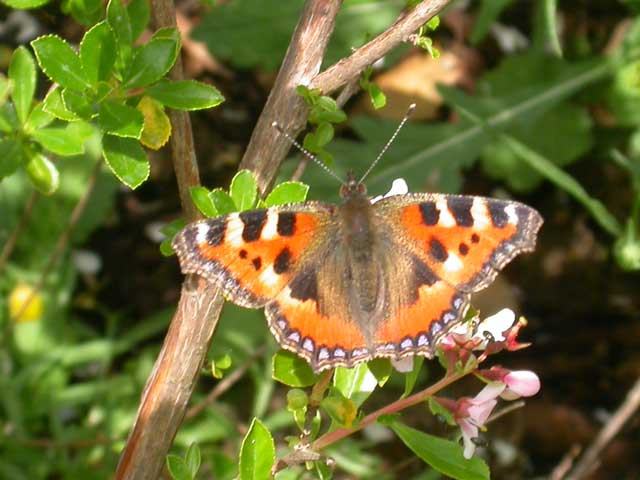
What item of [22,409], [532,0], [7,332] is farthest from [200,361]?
[532,0]

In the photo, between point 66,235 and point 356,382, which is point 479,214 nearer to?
point 356,382

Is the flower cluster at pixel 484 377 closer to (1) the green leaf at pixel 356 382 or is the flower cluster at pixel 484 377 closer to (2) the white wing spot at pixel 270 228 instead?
(1) the green leaf at pixel 356 382

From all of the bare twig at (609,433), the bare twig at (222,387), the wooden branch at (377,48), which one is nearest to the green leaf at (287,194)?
the wooden branch at (377,48)

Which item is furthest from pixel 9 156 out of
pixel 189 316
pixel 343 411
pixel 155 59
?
pixel 343 411

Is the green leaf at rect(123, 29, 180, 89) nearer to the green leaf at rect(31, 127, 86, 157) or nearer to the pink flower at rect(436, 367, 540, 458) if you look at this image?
the green leaf at rect(31, 127, 86, 157)

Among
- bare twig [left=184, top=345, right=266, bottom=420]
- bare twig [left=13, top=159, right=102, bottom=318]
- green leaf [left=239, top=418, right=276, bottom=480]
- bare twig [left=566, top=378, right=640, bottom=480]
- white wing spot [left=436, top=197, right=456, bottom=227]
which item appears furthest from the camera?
bare twig [left=566, top=378, right=640, bottom=480]

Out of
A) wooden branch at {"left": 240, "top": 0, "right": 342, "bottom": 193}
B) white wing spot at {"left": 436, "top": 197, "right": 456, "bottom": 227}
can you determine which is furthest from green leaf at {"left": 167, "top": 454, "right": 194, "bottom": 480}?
white wing spot at {"left": 436, "top": 197, "right": 456, "bottom": 227}
